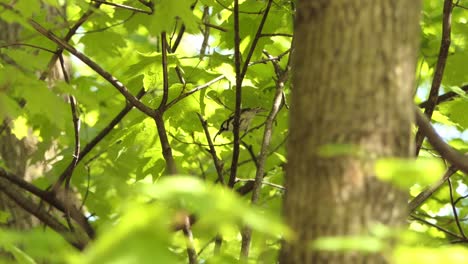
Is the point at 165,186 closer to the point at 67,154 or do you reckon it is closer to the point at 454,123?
the point at 454,123

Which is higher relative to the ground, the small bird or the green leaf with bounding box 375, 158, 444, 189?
the small bird

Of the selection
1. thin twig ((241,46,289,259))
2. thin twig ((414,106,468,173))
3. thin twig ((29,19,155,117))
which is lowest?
thin twig ((414,106,468,173))

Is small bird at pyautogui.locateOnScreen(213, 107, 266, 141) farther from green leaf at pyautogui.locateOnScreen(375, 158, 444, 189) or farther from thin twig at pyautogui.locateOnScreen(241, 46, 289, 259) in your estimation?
green leaf at pyautogui.locateOnScreen(375, 158, 444, 189)

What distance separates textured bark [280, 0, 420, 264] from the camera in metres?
1.37

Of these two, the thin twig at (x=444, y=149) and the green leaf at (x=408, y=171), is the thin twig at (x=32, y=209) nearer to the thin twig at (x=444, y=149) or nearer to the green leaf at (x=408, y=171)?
the thin twig at (x=444, y=149)

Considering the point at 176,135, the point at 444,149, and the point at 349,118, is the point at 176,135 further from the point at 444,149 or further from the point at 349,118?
the point at 349,118

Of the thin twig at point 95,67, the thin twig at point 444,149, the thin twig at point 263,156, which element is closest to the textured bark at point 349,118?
the thin twig at point 444,149

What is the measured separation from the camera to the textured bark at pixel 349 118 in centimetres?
137

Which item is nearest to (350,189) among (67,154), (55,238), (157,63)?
(55,238)

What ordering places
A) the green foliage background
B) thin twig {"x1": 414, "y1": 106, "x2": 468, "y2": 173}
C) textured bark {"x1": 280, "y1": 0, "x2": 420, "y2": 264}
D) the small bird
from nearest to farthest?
the green foliage background, textured bark {"x1": 280, "y1": 0, "x2": 420, "y2": 264}, thin twig {"x1": 414, "y1": 106, "x2": 468, "y2": 173}, the small bird

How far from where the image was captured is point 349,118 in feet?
4.57

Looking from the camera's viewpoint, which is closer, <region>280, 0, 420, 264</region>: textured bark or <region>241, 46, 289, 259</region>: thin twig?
<region>280, 0, 420, 264</region>: textured bark

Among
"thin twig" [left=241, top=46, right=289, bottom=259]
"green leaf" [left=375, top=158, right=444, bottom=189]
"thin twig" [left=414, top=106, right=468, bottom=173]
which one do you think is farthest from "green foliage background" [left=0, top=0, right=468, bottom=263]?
"thin twig" [left=414, top=106, right=468, bottom=173]

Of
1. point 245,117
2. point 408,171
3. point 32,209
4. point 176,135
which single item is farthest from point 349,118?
point 176,135
